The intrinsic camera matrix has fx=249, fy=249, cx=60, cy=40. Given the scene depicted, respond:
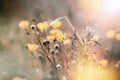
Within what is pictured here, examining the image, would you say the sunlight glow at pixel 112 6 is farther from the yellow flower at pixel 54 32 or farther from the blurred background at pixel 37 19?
the yellow flower at pixel 54 32

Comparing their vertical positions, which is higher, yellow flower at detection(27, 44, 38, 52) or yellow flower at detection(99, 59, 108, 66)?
yellow flower at detection(27, 44, 38, 52)

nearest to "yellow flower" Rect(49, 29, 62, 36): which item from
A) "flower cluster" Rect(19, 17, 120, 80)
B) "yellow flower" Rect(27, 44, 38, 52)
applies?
"flower cluster" Rect(19, 17, 120, 80)

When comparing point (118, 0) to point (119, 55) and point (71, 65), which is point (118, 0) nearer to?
point (119, 55)

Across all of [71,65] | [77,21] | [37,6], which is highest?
[37,6]

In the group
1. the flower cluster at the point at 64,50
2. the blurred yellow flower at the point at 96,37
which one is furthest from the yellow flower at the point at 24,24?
the blurred yellow flower at the point at 96,37

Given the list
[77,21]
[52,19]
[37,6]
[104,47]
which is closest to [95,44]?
[104,47]

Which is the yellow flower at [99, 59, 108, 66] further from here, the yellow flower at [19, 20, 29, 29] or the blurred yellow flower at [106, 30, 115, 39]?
the yellow flower at [19, 20, 29, 29]

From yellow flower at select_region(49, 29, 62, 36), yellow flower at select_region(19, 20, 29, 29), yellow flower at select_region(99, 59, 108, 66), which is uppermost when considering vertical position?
yellow flower at select_region(19, 20, 29, 29)

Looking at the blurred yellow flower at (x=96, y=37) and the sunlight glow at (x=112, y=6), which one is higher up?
the sunlight glow at (x=112, y=6)
